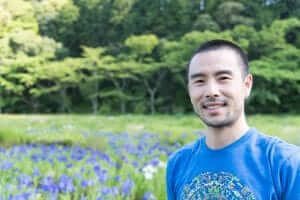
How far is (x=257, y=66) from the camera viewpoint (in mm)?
17438

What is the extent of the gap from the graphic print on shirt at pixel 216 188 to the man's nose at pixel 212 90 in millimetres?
209

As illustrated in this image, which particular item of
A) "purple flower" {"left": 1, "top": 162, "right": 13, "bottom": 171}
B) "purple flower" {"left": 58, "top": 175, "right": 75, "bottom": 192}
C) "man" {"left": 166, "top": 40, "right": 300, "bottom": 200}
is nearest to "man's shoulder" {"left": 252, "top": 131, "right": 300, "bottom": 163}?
"man" {"left": 166, "top": 40, "right": 300, "bottom": 200}

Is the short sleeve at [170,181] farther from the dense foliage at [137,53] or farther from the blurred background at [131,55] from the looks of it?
the dense foliage at [137,53]

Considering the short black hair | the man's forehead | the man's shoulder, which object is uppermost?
the short black hair

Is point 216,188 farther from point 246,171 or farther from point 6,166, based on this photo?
point 6,166

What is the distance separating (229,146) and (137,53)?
1931 cm

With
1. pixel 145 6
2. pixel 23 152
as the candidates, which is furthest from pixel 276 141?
pixel 145 6

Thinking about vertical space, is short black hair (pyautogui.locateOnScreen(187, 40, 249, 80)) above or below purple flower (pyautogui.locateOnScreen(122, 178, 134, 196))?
above

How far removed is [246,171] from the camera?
0.95 meters

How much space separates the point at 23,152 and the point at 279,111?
59.8 ft

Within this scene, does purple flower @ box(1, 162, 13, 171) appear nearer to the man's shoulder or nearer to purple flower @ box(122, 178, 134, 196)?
purple flower @ box(122, 178, 134, 196)

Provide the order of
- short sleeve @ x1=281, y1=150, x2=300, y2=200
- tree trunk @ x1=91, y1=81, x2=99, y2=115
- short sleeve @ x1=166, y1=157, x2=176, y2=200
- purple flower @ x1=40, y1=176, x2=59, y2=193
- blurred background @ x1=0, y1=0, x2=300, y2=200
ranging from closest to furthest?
short sleeve @ x1=281, y1=150, x2=300, y2=200, short sleeve @ x1=166, y1=157, x2=176, y2=200, purple flower @ x1=40, y1=176, x2=59, y2=193, blurred background @ x1=0, y1=0, x2=300, y2=200, tree trunk @ x1=91, y1=81, x2=99, y2=115

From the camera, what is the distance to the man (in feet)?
3.02

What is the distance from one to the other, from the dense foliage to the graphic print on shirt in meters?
16.5
